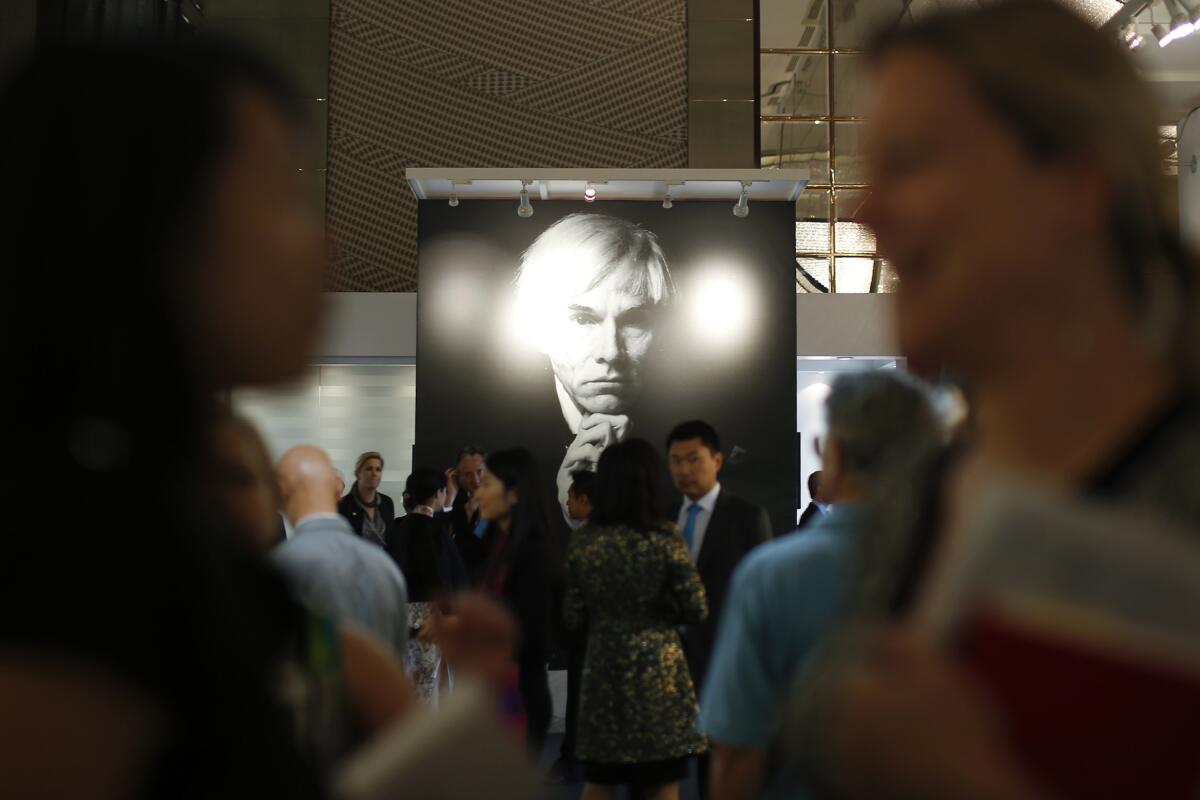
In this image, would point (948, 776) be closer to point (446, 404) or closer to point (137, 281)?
point (137, 281)

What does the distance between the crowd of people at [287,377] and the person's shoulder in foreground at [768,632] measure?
56.8 inches

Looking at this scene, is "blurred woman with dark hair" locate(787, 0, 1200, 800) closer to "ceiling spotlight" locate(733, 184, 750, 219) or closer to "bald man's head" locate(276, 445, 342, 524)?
"bald man's head" locate(276, 445, 342, 524)

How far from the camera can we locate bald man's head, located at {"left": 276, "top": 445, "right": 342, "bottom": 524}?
2.99 metres

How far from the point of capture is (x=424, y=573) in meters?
5.46

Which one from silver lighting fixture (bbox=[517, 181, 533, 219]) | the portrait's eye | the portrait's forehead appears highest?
silver lighting fixture (bbox=[517, 181, 533, 219])

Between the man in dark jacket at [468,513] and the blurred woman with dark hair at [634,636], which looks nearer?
the blurred woman with dark hair at [634,636]

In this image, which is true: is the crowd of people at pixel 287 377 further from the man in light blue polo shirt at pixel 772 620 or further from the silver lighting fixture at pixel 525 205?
the silver lighting fixture at pixel 525 205

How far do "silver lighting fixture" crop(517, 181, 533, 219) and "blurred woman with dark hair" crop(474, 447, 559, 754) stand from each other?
→ 13.9 ft

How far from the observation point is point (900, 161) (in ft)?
→ 1.91

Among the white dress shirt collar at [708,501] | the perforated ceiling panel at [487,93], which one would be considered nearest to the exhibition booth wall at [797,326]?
the perforated ceiling panel at [487,93]

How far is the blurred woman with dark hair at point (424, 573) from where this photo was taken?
545 cm

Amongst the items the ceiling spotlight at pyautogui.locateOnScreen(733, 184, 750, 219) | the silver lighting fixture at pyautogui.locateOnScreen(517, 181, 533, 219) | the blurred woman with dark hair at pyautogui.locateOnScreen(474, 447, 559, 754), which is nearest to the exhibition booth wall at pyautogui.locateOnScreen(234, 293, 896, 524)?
the ceiling spotlight at pyautogui.locateOnScreen(733, 184, 750, 219)

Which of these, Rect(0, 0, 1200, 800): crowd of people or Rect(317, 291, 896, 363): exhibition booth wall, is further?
Rect(317, 291, 896, 363): exhibition booth wall

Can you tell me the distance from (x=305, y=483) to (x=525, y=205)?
5.86 metres
